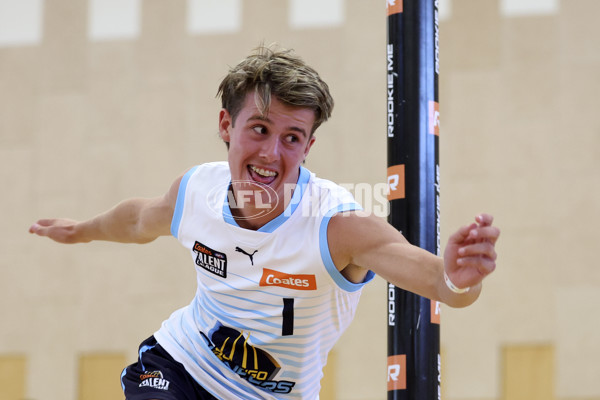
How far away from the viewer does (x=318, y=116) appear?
292 cm

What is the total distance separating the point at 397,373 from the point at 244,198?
864 millimetres

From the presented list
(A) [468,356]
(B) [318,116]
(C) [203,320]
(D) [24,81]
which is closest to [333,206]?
(B) [318,116]

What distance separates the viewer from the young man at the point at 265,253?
271 centimetres

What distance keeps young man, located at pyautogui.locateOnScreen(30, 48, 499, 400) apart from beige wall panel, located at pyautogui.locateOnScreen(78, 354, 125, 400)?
3.81 m

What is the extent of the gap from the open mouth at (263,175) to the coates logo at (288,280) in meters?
0.33

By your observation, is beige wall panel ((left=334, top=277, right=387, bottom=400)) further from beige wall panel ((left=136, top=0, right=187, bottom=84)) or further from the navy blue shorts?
the navy blue shorts

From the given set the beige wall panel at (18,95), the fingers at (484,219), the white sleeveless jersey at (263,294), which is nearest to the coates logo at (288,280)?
the white sleeveless jersey at (263,294)

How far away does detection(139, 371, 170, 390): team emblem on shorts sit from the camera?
115 inches

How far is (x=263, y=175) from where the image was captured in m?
2.81

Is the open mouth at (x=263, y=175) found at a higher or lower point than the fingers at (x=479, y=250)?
higher

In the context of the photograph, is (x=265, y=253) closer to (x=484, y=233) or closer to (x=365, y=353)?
(x=484, y=233)

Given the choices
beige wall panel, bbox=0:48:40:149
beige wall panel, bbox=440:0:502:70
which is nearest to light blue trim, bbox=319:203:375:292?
beige wall panel, bbox=440:0:502:70

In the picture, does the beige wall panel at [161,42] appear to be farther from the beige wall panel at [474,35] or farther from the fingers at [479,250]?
the fingers at [479,250]

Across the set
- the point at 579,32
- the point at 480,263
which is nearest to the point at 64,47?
the point at 579,32
